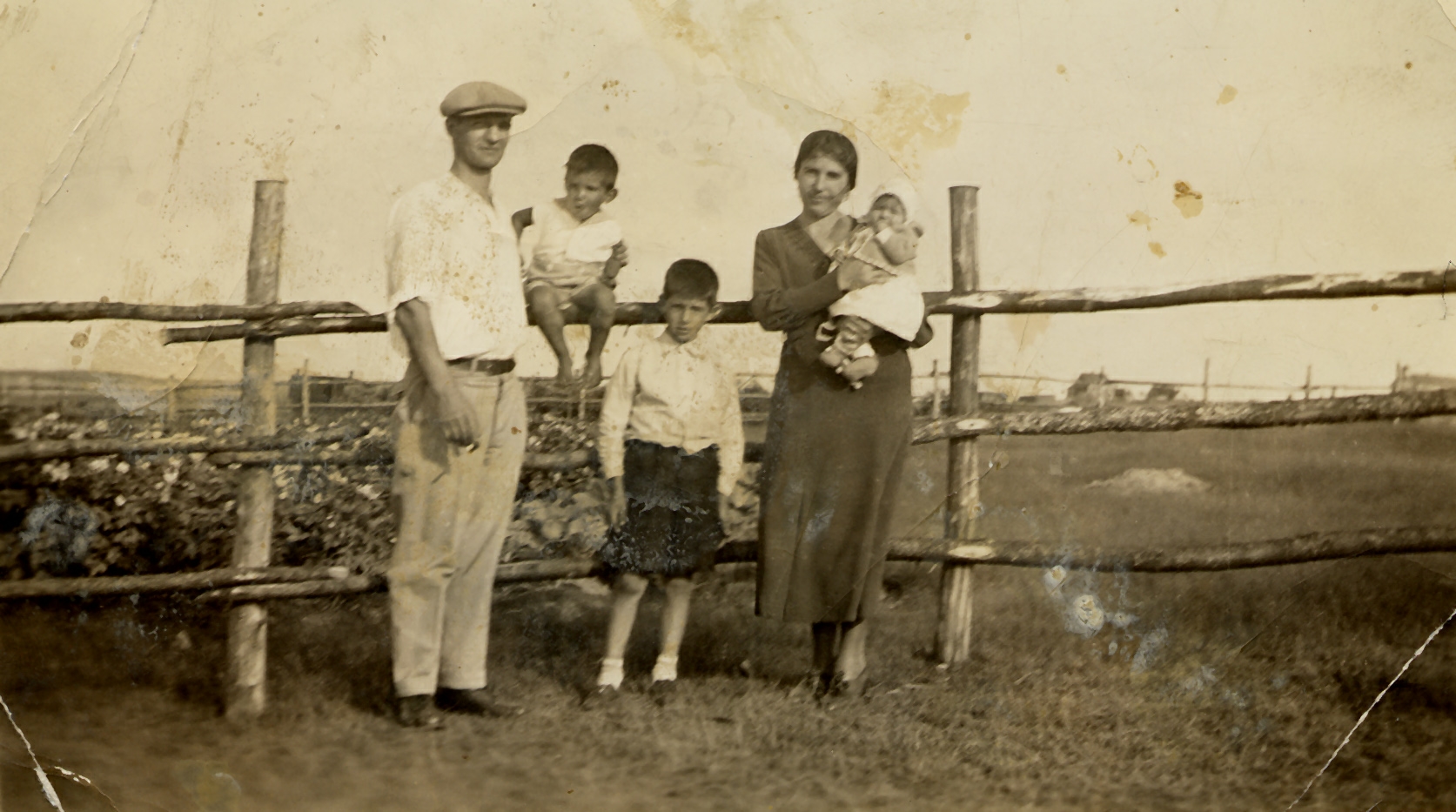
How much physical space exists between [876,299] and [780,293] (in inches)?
8.3

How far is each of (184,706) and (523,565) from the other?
0.91 meters

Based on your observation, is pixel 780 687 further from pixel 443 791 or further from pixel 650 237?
pixel 650 237

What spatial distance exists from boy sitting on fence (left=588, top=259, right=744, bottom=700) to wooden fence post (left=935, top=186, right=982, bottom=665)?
51 cm

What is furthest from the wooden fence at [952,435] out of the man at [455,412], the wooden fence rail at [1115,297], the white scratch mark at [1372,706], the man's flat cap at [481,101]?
the man's flat cap at [481,101]

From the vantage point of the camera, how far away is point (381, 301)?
2.39 metres

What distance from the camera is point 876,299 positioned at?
7.58 feet

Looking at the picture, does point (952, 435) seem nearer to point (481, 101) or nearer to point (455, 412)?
point (455, 412)

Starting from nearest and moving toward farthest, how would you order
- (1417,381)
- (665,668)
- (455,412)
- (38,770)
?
(455,412) < (665,668) < (1417,381) < (38,770)

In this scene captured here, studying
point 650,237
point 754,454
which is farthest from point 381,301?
point 754,454

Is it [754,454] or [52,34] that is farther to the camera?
[52,34]

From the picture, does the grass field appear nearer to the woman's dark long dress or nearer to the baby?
the woman's dark long dress

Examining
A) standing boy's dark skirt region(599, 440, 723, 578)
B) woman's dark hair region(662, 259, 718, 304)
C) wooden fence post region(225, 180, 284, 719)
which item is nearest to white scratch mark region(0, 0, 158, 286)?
wooden fence post region(225, 180, 284, 719)

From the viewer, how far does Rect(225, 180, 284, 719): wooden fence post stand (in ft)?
8.01

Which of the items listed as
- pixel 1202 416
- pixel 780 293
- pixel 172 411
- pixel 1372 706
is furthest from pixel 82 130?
pixel 1372 706
